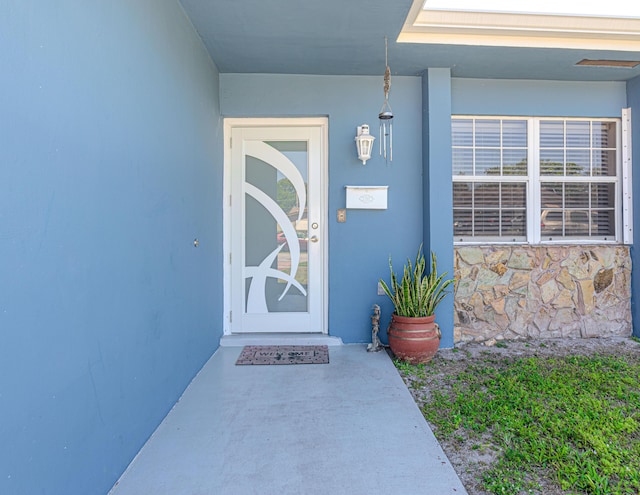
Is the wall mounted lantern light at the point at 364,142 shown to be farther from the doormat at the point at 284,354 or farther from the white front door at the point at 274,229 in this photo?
the doormat at the point at 284,354

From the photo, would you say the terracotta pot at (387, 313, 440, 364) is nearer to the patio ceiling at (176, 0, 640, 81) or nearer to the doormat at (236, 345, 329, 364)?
the doormat at (236, 345, 329, 364)

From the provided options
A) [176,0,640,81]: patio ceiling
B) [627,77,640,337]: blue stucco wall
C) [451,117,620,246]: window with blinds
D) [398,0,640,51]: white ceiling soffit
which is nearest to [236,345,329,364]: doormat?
[451,117,620,246]: window with blinds

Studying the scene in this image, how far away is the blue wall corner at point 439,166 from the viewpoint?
3537 millimetres

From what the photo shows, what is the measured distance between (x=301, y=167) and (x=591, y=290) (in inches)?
126

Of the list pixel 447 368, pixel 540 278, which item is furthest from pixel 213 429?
pixel 540 278

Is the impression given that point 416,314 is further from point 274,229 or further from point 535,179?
point 535,179

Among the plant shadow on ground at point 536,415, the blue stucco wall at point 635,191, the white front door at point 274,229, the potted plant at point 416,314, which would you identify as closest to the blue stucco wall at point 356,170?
the white front door at point 274,229

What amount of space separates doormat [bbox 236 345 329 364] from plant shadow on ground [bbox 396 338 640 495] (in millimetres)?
698

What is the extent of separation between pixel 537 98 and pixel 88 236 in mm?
4124

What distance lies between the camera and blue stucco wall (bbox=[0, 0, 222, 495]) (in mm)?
1134

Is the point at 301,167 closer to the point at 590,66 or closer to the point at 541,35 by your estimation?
Answer: the point at 541,35

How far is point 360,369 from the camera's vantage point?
3051mm

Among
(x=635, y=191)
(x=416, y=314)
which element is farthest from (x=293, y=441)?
(x=635, y=191)

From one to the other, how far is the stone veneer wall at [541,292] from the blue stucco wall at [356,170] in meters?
0.73
